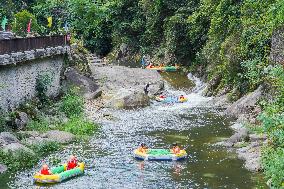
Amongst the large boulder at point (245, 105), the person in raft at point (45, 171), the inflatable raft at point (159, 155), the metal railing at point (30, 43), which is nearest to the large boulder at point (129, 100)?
the metal railing at point (30, 43)

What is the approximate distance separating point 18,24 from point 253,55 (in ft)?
68.1

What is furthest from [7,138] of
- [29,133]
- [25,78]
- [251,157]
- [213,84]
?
[213,84]

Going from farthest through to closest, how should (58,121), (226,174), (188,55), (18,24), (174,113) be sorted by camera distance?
(188,55)
(18,24)
(174,113)
(58,121)
(226,174)

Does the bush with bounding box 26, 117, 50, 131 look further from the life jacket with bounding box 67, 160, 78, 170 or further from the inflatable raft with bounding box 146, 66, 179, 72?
the inflatable raft with bounding box 146, 66, 179, 72

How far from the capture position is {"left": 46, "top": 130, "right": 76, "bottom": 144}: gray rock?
2620cm

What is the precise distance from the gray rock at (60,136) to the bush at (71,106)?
4.90m

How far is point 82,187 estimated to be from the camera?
19.8 meters

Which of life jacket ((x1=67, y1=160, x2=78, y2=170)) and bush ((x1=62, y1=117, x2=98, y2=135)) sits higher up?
life jacket ((x1=67, y1=160, x2=78, y2=170))

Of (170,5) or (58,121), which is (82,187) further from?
(170,5)

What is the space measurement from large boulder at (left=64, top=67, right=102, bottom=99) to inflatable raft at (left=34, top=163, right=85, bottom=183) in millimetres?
16471

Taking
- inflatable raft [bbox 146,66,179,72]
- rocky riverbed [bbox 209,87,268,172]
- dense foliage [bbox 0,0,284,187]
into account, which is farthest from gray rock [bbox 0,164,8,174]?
inflatable raft [bbox 146,66,179,72]

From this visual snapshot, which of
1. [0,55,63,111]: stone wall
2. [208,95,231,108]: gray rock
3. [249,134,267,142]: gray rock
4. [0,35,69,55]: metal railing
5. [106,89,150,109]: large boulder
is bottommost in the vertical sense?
[106,89,150,109]: large boulder

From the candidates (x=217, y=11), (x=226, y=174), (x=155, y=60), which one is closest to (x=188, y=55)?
(x=155, y=60)

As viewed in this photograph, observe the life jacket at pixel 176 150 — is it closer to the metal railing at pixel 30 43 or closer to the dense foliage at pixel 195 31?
the dense foliage at pixel 195 31
